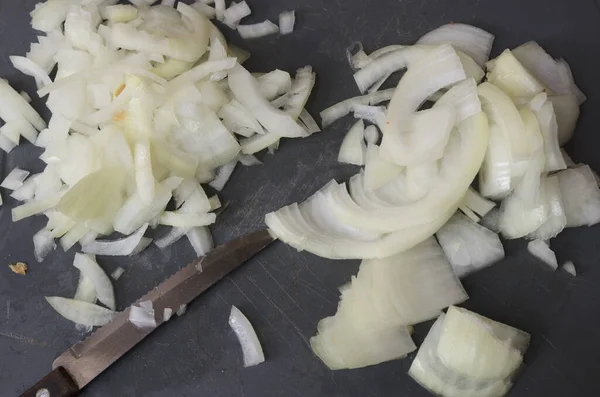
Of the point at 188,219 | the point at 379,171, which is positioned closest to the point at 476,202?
the point at 379,171

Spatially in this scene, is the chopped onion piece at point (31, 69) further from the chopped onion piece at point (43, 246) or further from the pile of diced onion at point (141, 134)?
the chopped onion piece at point (43, 246)

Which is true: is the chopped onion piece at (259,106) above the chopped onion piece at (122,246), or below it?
above

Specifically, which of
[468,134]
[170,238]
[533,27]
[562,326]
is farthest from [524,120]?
[170,238]

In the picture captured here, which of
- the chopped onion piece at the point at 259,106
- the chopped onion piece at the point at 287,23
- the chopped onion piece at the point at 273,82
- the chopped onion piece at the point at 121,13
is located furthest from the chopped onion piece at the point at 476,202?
the chopped onion piece at the point at 121,13

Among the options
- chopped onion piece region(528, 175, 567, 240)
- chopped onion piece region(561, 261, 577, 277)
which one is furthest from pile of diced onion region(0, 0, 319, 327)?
chopped onion piece region(561, 261, 577, 277)

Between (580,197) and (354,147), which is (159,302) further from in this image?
(580,197)

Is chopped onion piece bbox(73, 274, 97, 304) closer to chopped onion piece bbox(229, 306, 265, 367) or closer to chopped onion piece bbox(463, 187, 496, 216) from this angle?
chopped onion piece bbox(229, 306, 265, 367)
